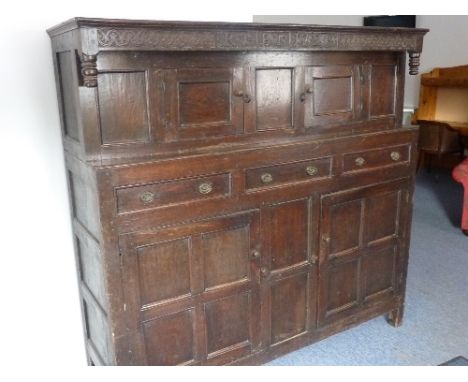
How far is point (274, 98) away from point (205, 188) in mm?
479

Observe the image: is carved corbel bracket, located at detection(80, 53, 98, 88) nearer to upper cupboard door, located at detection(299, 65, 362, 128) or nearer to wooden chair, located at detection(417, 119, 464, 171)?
upper cupboard door, located at detection(299, 65, 362, 128)

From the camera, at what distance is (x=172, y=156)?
5.59 feet

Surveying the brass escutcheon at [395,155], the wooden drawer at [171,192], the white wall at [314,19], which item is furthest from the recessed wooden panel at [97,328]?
the white wall at [314,19]

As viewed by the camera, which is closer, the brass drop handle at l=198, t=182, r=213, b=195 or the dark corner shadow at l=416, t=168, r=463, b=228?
the brass drop handle at l=198, t=182, r=213, b=195

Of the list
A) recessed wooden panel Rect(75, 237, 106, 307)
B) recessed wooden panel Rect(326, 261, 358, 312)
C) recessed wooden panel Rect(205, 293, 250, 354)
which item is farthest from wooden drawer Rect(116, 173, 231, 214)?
recessed wooden panel Rect(326, 261, 358, 312)

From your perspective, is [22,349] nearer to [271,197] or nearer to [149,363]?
[149,363]

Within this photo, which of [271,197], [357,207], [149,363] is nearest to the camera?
[149,363]

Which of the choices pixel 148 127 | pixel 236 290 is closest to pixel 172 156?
pixel 148 127

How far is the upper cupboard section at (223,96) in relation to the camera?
64.1 inches

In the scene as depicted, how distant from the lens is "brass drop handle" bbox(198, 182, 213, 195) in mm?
1742

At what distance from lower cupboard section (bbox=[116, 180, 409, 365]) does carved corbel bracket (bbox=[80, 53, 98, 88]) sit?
509mm

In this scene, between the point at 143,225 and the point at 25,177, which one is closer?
the point at 143,225

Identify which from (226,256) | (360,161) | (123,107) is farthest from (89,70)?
(360,161)
